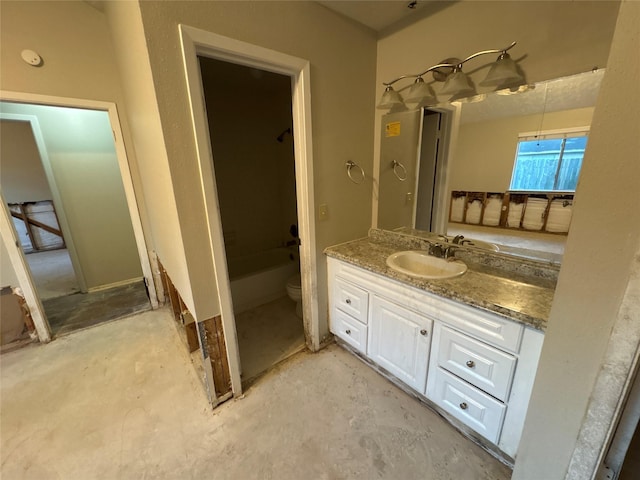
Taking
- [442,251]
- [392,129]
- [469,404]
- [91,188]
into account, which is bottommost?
[469,404]

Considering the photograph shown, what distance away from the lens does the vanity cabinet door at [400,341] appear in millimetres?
1460

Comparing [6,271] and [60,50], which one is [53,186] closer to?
[6,271]

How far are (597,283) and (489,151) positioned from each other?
1064 mm

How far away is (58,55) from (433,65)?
8.86 feet

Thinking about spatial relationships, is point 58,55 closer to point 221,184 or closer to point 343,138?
point 221,184

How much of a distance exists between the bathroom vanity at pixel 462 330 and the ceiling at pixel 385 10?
1.44 metres

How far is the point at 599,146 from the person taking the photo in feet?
2.21

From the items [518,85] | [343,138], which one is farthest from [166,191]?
[518,85]

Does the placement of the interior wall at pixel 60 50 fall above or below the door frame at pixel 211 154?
above

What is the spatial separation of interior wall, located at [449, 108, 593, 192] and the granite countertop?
1.45 ft

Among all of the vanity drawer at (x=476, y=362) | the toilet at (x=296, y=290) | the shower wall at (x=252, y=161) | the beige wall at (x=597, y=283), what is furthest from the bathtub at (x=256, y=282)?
the beige wall at (x=597, y=283)

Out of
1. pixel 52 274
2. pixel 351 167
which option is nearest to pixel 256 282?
pixel 351 167

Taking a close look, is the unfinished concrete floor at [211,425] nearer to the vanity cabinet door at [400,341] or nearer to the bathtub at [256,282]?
the vanity cabinet door at [400,341]

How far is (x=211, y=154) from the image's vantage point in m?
1.33
